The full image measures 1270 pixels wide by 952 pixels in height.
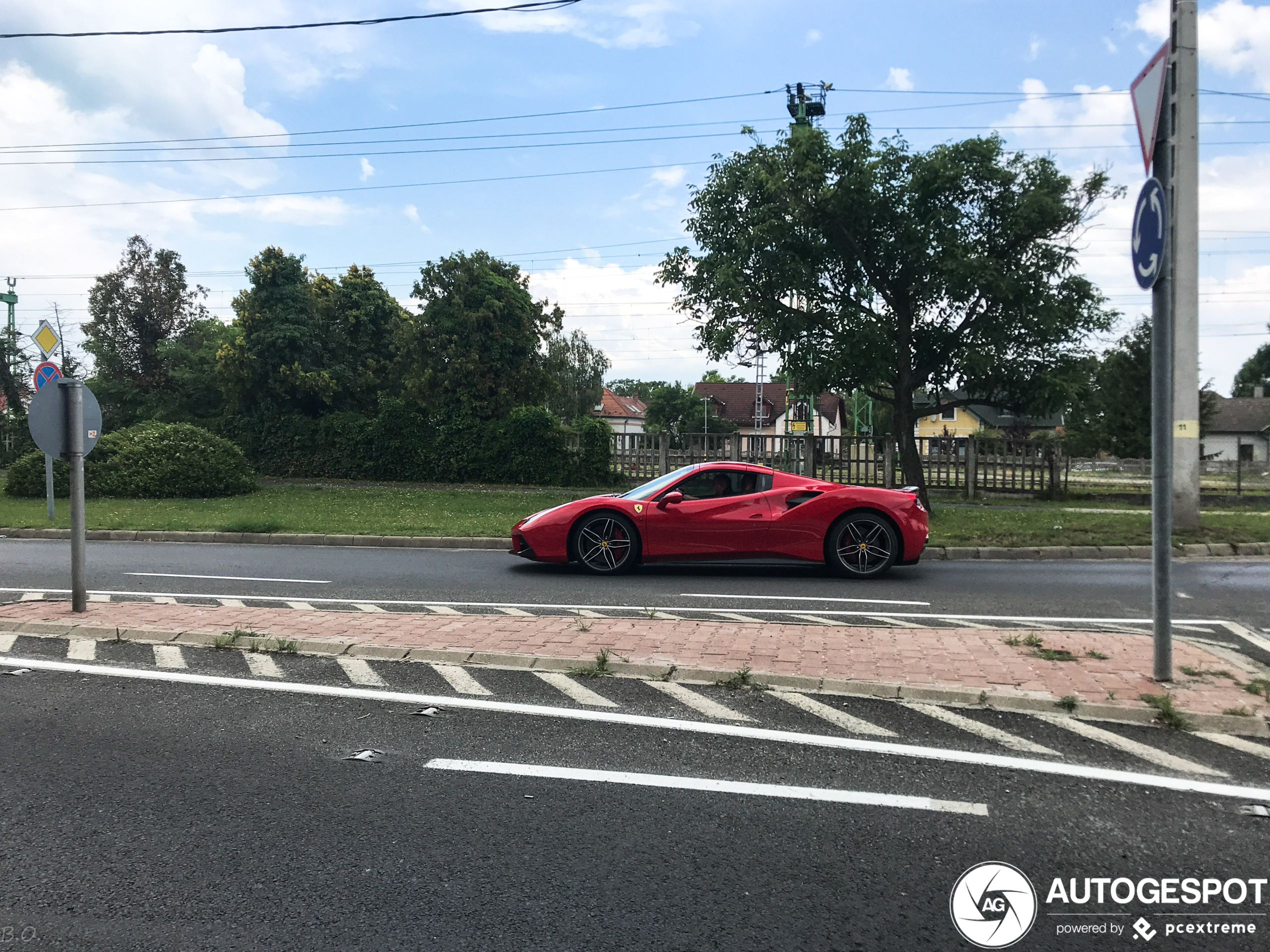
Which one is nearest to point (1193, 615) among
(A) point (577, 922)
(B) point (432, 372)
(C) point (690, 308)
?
(A) point (577, 922)

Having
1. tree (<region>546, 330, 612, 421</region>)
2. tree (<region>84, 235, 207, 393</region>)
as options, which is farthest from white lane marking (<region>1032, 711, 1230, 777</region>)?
tree (<region>546, 330, 612, 421</region>)

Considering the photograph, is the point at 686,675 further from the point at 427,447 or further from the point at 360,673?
the point at 427,447

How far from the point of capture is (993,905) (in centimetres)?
294

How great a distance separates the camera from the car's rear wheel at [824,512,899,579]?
10.2 m

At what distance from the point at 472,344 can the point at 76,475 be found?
71.5ft

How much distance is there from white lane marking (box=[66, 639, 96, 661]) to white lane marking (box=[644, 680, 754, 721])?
367 centimetres

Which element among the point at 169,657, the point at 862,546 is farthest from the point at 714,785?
the point at 862,546

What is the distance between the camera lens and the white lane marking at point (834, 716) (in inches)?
181

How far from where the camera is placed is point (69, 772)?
13.2ft

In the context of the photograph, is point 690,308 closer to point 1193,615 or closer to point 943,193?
point 943,193

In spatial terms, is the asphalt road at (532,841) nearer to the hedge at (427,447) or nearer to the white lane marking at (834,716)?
the white lane marking at (834,716)

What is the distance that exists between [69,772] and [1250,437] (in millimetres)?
86138

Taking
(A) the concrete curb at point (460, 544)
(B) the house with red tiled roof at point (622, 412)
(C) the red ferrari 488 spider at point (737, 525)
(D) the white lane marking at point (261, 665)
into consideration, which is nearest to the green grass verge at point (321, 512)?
(A) the concrete curb at point (460, 544)

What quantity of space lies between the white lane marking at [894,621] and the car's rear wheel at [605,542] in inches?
129
